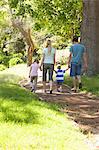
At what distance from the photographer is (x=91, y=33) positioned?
18.2 m

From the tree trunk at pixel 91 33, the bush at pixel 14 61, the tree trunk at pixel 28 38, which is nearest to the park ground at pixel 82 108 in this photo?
the tree trunk at pixel 91 33

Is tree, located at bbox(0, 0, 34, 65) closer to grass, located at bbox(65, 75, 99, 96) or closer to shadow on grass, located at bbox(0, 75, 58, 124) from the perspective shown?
grass, located at bbox(65, 75, 99, 96)

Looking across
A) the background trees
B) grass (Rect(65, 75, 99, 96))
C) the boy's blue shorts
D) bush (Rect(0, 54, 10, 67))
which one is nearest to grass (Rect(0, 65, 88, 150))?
the boy's blue shorts

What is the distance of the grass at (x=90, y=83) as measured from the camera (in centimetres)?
1506

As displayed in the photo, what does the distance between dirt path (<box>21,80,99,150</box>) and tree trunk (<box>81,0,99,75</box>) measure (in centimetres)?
318

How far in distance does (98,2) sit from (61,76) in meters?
4.49

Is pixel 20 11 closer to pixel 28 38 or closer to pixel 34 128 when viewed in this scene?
pixel 28 38

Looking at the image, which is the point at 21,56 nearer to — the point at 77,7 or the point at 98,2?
the point at 77,7

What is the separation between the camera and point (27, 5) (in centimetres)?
2266

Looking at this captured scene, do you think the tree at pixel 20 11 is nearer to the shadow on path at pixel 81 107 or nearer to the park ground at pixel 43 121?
the shadow on path at pixel 81 107

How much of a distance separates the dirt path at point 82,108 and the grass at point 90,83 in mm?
601

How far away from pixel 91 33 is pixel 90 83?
9.73 ft

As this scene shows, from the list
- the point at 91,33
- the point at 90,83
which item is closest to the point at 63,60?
the point at 91,33

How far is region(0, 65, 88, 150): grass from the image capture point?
21.4ft
